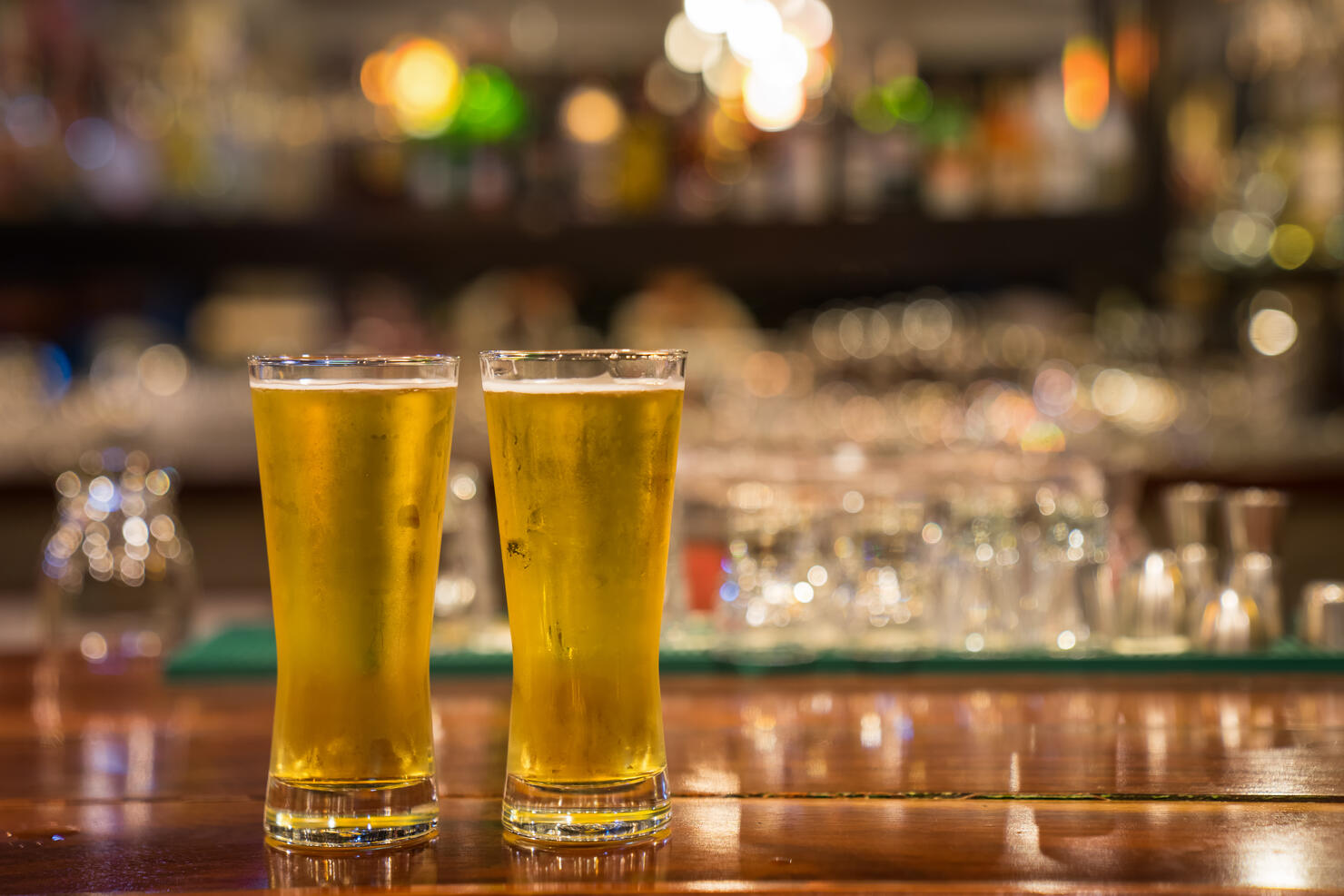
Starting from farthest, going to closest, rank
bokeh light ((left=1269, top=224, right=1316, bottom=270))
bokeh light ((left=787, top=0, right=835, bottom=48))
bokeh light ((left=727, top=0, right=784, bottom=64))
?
bokeh light ((left=1269, top=224, right=1316, bottom=270))
bokeh light ((left=787, top=0, right=835, bottom=48))
bokeh light ((left=727, top=0, right=784, bottom=64))

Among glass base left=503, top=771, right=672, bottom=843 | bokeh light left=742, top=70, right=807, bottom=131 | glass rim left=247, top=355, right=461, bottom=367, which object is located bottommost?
glass base left=503, top=771, right=672, bottom=843

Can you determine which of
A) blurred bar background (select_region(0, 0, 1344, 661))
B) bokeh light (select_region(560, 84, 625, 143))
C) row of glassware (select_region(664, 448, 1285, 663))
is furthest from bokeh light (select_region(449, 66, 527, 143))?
row of glassware (select_region(664, 448, 1285, 663))

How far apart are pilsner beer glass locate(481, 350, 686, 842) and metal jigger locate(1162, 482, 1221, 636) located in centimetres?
63

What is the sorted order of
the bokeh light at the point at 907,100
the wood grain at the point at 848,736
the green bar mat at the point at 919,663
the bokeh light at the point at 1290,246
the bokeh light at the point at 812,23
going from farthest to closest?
the bokeh light at the point at 907,100 → the bokeh light at the point at 1290,246 → the bokeh light at the point at 812,23 → the green bar mat at the point at 919,663 → the wood grain at the point at 848,736

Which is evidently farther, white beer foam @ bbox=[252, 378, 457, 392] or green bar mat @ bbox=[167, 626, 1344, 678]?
green bar mat @ bbox=[167, 626, 1344, 678]

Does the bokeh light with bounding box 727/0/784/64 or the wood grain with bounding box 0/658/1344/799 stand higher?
the bokeh light with bounding box 727/0/784/64

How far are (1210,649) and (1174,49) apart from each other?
Result: 302 centimetres

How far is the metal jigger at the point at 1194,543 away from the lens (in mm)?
1174

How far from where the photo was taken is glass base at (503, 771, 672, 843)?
683mm

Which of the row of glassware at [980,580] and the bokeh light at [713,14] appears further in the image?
the bokeh light at [713,14]

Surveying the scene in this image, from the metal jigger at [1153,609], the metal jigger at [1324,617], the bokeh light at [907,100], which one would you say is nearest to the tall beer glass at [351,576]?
the metal jigger at [1153,609]

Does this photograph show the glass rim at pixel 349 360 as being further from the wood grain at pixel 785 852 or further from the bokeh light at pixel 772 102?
the bokeh light at pixel 772 102

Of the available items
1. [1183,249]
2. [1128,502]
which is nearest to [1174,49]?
[1183,249]

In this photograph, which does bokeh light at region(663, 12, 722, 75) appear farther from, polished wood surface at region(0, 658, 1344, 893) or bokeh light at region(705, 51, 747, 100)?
polished wood surface at region(0, 658, 1344, 893)
